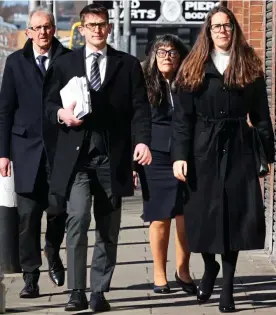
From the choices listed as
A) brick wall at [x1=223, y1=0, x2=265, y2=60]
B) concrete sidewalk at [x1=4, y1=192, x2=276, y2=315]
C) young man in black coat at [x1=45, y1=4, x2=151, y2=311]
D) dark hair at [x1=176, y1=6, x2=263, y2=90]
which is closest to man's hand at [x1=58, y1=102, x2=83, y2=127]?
young man in black coat at [x1=45, y1=4, x2=151, y2=311]

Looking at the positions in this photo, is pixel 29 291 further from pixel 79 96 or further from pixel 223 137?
pixel 223 137

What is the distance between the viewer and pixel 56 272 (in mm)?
8727

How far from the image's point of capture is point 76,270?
761 cm

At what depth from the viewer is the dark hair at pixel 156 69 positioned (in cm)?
856

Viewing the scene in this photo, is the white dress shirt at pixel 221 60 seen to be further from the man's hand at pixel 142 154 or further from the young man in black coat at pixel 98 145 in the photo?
the man's hand at pixel 142 154

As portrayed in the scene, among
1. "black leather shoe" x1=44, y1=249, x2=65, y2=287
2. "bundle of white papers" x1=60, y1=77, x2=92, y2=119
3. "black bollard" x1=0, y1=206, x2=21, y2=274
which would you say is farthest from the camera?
"black bollard" x1=0, y1=206, x2=21, y2=274

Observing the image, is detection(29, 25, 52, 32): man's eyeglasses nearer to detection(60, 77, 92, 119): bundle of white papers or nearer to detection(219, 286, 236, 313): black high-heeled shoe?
detection(60, 77, 92, 119): bundle of white papers

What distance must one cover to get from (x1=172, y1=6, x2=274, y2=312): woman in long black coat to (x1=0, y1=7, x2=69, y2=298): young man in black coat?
3.49ft

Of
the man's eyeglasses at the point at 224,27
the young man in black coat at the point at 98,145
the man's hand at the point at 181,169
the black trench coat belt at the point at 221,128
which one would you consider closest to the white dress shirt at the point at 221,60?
the man's eyeglasses at the point at 224,27

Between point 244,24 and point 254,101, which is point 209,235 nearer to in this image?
point 254,101

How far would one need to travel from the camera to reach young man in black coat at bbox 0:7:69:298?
8.31 meters

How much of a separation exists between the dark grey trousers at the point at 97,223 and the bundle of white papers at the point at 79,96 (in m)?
0.35

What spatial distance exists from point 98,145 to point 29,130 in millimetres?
885

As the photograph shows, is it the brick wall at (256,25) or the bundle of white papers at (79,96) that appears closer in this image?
the bundle of white papers at (79,96)
